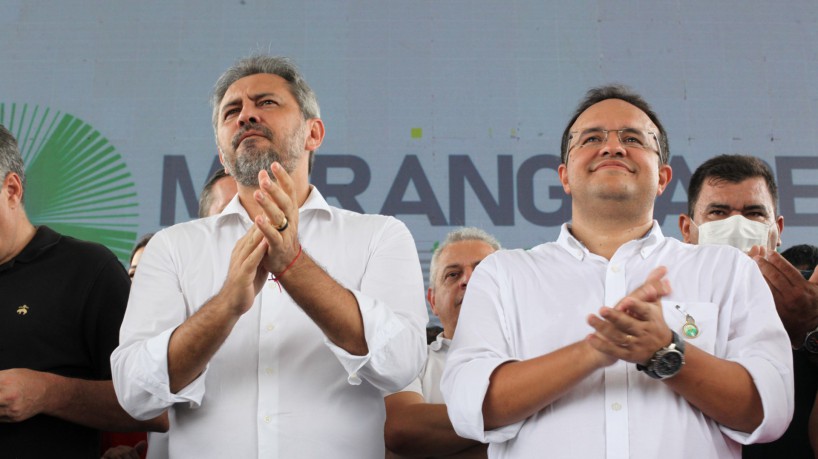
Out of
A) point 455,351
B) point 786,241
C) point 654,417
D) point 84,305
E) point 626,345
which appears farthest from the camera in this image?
point 786,241

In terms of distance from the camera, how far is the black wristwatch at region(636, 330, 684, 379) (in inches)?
65.1

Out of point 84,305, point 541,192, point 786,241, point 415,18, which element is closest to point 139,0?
point 415,18

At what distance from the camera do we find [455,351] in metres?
1.95

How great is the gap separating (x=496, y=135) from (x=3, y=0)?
2.91m

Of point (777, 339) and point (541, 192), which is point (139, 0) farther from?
point (777, 339)

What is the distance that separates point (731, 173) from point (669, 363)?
1.48m

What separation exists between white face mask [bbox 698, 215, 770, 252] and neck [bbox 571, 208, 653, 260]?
76 centimetres

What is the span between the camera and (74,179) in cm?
482

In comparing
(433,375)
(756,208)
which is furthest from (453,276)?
(756,208)

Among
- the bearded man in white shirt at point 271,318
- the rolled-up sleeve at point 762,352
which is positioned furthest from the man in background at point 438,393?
the rolled-up sleeve at point 762,352

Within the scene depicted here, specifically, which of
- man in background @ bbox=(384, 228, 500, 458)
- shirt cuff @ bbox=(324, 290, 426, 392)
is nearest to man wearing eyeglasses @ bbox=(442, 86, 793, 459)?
shirt cuff @ bbox=(324, 290, 426, 392)

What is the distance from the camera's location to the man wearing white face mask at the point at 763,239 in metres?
2.28

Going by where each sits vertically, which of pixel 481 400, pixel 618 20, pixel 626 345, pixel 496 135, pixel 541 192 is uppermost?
pixel 618 20

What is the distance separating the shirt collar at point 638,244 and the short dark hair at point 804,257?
131 centimetres
